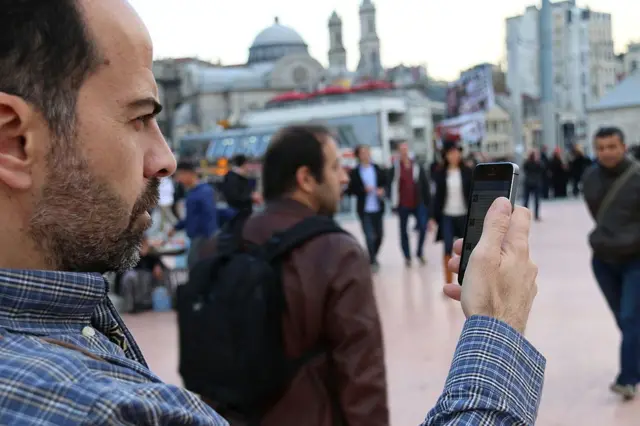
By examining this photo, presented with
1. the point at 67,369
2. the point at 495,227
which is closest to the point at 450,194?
the point at 495,227

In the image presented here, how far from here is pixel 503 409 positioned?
1.17m

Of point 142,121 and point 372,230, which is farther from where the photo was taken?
point 372,230

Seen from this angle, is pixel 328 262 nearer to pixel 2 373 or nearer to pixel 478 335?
pixel 478 335

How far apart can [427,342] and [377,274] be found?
406 cm

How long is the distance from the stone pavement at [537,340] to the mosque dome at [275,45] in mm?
80940

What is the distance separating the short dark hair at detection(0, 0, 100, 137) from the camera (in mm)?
1039

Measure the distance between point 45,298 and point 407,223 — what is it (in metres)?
10.6

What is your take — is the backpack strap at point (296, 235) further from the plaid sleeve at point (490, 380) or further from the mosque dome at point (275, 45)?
the mosque dome at point (275, 45)

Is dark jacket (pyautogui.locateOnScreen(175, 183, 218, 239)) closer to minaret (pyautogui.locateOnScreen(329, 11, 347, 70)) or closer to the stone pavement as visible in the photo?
the stone pavement

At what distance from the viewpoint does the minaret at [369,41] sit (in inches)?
3666

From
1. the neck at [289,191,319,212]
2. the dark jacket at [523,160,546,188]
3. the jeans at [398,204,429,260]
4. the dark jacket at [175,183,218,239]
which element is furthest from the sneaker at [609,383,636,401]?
the dark jacket at [523,160,546,188]

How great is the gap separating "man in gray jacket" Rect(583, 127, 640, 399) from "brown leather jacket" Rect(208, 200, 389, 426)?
9.63 feet

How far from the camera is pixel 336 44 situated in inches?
3725

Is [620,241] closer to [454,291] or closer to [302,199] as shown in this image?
[302,199]
